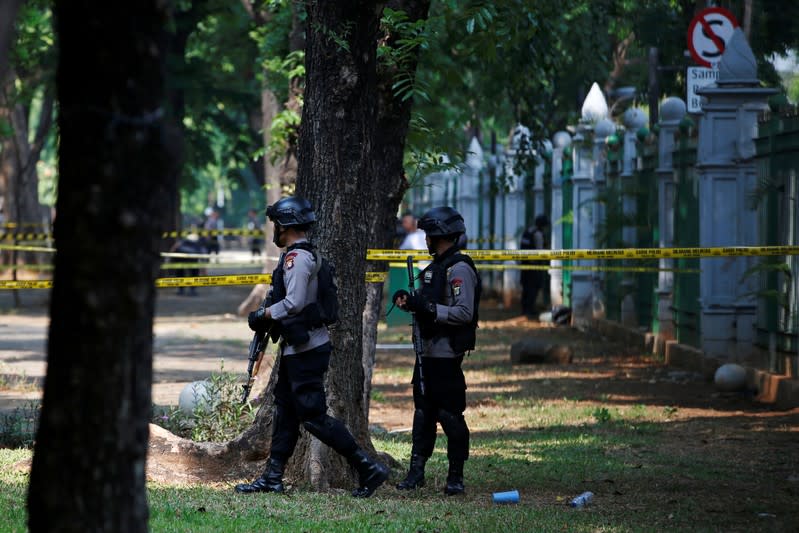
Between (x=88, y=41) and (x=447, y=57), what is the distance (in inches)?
655

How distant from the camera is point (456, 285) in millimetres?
8406

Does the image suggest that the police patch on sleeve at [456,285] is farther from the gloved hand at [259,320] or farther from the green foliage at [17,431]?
the green foliage at [17,431]

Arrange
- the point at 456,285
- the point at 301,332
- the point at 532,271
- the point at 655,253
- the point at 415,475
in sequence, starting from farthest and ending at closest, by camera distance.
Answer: the point at 532,271, the point at 655,253, the point at 415,475, the point at 456,285, the point at 301,332

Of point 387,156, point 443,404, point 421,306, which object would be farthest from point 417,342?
point 387,156

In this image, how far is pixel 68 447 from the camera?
3.76 metres

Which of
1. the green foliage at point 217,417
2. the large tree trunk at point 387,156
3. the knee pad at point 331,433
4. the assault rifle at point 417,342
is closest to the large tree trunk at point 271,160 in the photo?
the large tree trunk at point 387,156

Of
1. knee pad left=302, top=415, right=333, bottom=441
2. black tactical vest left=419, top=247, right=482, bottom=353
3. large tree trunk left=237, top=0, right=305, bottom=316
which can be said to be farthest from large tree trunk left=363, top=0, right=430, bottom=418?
large tree trunk left=237, top=0, right=305, bottom=316

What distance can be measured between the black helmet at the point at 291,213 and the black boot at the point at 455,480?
1727mm

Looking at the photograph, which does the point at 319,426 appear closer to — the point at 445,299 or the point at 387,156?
the point at 445,299

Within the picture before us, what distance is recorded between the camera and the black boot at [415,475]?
8.63m

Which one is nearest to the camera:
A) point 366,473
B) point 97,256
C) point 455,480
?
point 97,256

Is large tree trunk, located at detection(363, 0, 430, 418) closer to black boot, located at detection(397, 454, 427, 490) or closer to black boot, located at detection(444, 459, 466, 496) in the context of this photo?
black boot, located at detection(397, 454, 427, 490)

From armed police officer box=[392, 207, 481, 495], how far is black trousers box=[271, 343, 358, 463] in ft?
2.01

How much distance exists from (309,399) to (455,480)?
1.14 metres
